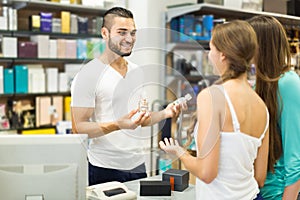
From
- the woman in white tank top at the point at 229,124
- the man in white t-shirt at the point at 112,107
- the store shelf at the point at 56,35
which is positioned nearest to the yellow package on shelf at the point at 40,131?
the store shelf at the point at 56,35

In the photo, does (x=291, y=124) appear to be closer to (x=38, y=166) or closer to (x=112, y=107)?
(x=112, y=107)

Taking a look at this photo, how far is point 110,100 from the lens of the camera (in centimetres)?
194

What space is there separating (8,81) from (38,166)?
7.79ft

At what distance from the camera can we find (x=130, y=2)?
3.63 m

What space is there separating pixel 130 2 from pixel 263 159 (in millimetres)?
2475

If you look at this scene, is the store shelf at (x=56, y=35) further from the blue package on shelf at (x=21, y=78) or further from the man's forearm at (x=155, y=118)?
the man's forearm at (x=155, y=118)

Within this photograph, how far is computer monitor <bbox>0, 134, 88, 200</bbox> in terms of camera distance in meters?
1.34

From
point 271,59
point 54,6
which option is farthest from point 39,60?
point 271,59

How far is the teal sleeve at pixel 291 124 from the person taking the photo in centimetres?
155

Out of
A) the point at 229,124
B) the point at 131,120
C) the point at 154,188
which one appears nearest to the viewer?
the point at 229,124

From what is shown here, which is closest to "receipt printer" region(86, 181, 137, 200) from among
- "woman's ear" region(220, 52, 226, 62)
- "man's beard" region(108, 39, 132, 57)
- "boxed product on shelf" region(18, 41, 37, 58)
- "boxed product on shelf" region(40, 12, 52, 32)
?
"man's beard" region(108, 39, 132, 57)

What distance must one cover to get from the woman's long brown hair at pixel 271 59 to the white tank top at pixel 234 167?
22cm

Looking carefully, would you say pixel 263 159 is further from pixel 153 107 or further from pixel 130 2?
pixel 130 2

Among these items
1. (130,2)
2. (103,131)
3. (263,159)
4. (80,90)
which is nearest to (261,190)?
(263,159)
